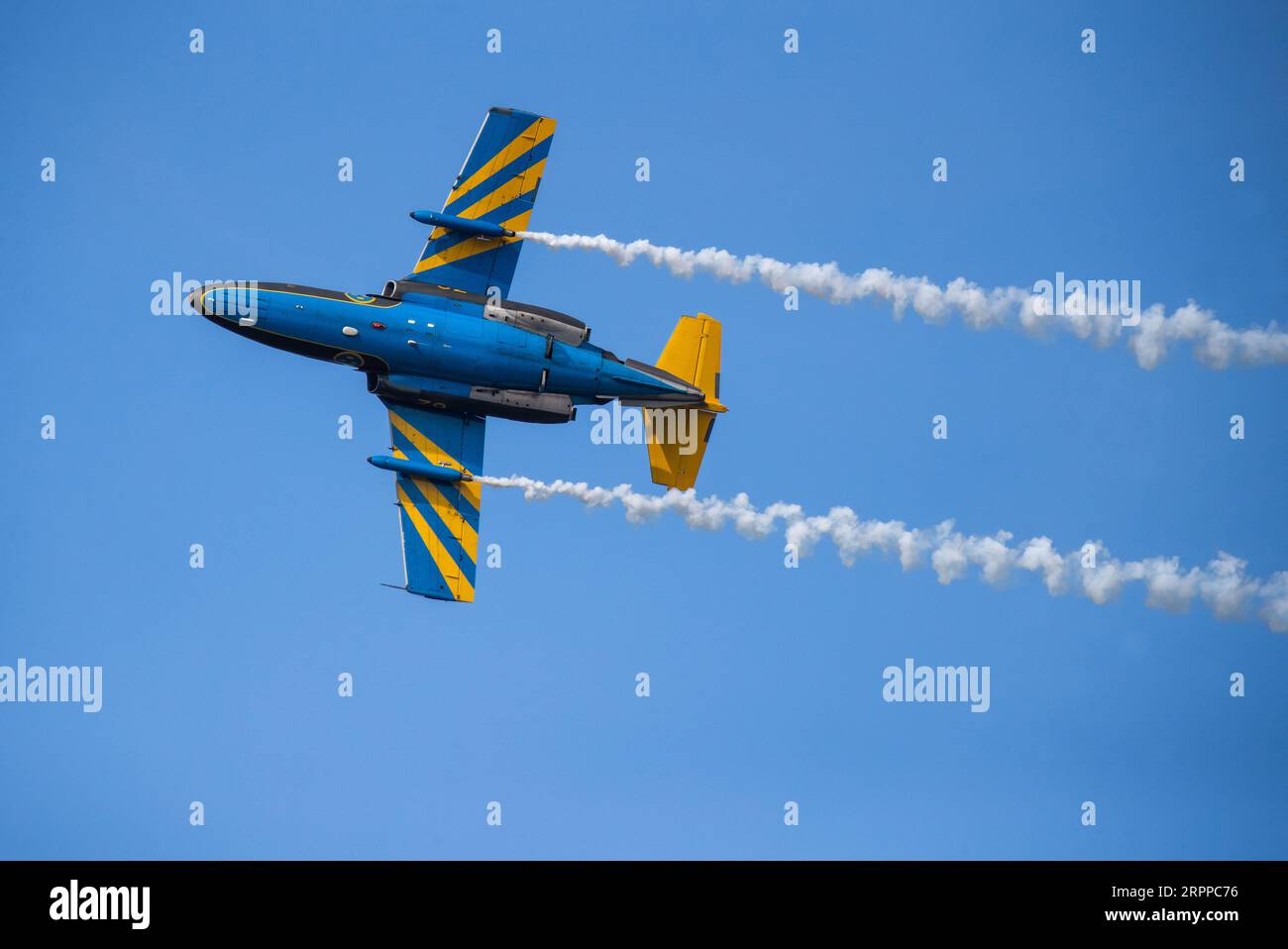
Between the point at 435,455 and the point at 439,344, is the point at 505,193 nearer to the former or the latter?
the point at 439,344

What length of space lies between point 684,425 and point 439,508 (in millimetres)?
7720

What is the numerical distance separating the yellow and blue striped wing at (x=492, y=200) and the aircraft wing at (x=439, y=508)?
13.8 ft

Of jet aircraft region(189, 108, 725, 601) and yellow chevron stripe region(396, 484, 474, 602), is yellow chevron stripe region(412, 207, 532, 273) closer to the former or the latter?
jet aircraft region(189, 108, 725, 601)

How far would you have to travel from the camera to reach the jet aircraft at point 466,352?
5881cm

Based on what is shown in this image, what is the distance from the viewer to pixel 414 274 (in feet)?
200

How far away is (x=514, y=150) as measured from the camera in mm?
61781

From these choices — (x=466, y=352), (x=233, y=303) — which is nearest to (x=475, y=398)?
(x=466, y=352)

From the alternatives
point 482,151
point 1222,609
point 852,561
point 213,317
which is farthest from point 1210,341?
point 213,317

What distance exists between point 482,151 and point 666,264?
6.38m

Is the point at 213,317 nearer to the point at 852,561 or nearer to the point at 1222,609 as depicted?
the point at 852,561

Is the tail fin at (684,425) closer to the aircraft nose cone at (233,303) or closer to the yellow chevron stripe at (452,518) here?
the yellow chevron stripe at (452,518)

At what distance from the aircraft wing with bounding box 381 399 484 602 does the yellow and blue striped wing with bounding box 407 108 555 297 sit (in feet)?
13.8

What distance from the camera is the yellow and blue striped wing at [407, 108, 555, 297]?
6116cm

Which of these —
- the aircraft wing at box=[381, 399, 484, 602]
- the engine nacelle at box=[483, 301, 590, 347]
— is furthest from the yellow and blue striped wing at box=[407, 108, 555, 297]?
the aircraft wing at box=[381, 399, 484, 602]
